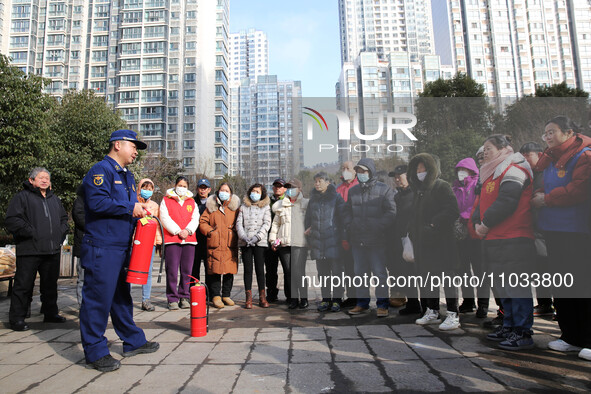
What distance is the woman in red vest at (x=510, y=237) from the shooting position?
3.40 m

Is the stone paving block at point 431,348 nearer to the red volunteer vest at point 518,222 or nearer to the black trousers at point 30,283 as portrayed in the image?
the red volunteer vest at point 518,222

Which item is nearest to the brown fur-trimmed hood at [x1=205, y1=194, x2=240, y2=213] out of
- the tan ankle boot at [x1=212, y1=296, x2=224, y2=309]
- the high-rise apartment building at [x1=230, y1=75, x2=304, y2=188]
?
the tan ankle boot at [x1=212, y1=296, x2=224, y2=309]

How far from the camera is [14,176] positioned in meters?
10.1

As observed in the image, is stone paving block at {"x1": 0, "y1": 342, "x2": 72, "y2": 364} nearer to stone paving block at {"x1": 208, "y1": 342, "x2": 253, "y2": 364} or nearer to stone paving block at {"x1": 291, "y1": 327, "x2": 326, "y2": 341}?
stone paving block at {"x1": 208, "y1": 342, "x2": 253, "y2": 364}

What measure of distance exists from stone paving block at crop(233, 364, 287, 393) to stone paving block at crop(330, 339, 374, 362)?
0.54 meters

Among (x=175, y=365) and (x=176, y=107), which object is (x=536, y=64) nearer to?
(x=176, y=107)

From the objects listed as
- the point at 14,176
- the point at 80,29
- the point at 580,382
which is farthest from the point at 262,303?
the point at 80,29

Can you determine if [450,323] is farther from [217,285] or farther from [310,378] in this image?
[217,285]

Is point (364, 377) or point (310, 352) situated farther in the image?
point (310, 352)

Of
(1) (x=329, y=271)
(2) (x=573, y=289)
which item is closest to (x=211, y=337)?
(1) (x=329, y=271)

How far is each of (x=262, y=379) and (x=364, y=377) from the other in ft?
2.42

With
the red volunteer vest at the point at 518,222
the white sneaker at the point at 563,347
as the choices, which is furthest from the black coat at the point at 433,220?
the white sneaker at the point at 563,347

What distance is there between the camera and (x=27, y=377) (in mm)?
2814

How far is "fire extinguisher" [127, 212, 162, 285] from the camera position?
3268 millimetres
